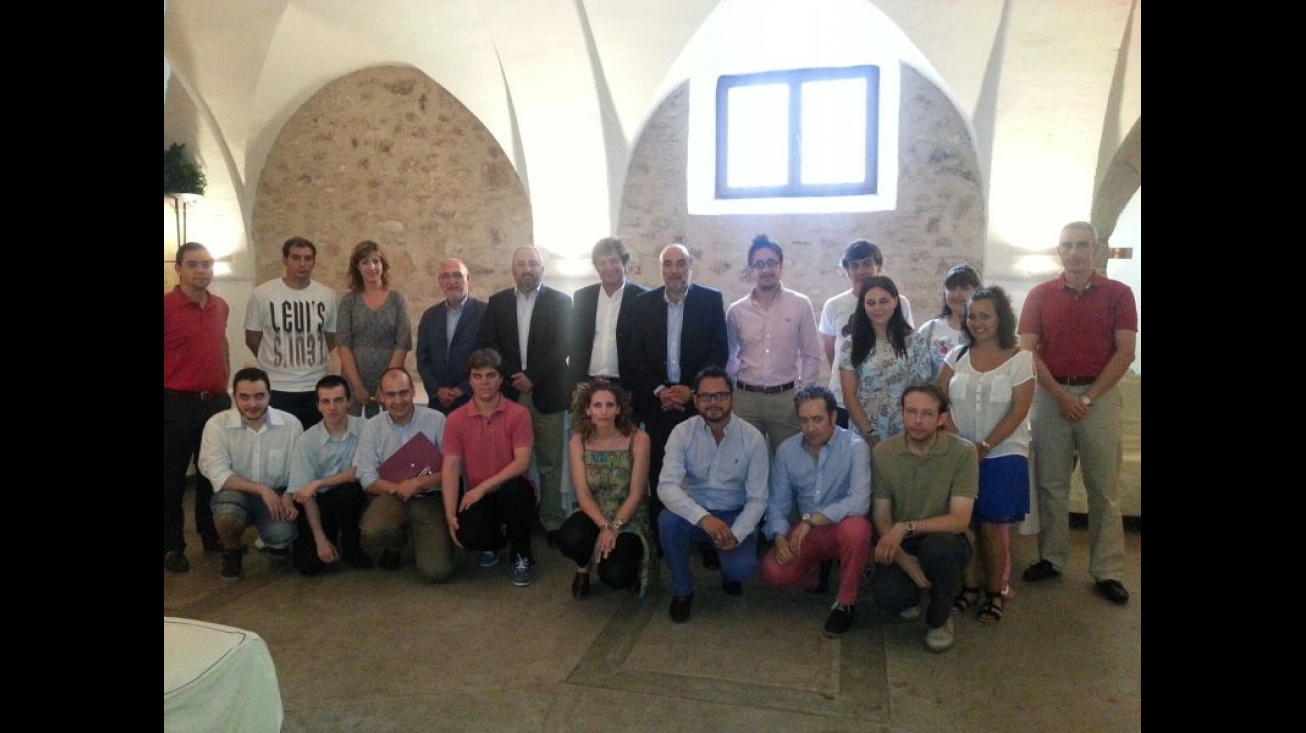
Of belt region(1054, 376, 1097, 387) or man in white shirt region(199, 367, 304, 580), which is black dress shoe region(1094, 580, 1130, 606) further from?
man in white shirt region(199, 367, 304, 580)

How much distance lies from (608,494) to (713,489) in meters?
0.48

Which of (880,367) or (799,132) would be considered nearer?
(880,367)

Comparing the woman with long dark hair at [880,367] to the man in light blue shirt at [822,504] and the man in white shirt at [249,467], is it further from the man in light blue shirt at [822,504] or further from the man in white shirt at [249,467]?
the man in white shirt at [249,467]

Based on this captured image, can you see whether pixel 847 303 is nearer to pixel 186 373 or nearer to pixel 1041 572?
pixel 1041 572

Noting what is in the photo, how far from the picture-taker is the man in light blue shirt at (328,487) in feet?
12.4

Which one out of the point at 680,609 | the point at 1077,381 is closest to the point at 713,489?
the point at 680,609

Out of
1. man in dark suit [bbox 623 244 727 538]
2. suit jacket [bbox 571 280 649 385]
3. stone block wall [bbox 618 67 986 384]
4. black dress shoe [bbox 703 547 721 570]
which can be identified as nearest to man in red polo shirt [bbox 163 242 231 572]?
suit jacket [bbox 571 280 649 385]

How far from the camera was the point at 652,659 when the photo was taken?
2893mm

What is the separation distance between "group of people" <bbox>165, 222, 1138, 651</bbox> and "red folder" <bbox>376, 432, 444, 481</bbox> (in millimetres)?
10

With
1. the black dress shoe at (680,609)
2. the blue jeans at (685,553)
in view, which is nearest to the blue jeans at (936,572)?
the blue jeans at (685,553)

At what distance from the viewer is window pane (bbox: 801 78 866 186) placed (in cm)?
605

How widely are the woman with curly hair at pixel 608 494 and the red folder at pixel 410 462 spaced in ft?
2.61
